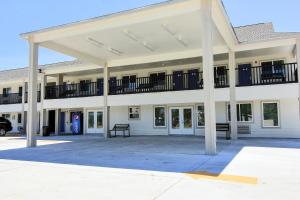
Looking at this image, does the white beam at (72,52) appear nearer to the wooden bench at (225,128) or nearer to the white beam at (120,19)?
the white beam at (120,19)

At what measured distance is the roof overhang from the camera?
11.6m

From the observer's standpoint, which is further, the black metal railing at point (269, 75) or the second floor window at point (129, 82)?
the second floor window at point (129, 82)

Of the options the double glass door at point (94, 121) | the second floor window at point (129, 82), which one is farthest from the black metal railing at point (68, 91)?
the second floor window at point (129, 82)

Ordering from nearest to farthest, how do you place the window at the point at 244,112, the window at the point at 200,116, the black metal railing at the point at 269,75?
the black metal railing at the point at 269,75
the window at the point at 244,112
the window at the point at 200,116

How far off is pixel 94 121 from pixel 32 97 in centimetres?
1086

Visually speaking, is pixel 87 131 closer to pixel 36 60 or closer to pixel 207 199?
pixel 36 60

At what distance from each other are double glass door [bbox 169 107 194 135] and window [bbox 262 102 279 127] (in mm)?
5048

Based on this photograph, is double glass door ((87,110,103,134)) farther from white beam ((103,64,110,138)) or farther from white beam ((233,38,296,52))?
white beam ((233,38,296,52))

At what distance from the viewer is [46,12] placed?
16.4 m

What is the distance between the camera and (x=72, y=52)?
17.1 m

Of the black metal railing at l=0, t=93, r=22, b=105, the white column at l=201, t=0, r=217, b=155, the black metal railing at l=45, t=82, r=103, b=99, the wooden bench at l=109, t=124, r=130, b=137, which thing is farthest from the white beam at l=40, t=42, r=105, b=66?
the black metal railing at l=0, t=93, r=22, b=105

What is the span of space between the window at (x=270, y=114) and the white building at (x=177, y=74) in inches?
2.4

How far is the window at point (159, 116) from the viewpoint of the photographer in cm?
2147

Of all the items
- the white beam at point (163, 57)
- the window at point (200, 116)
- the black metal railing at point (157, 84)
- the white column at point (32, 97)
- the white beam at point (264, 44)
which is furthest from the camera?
the window at point (200, 116)
